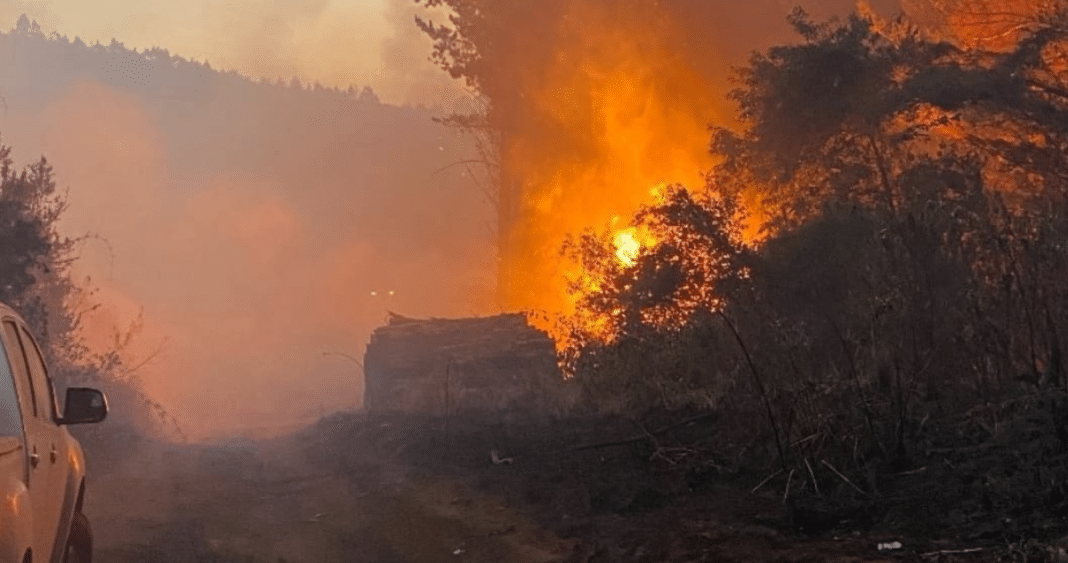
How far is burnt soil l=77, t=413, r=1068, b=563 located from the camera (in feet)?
22.2

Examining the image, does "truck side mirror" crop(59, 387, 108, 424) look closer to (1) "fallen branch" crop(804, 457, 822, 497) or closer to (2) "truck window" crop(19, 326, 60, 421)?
(2) "truck window" crop(19, 326, 60, 421)

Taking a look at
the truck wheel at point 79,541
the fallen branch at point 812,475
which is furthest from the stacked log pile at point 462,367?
the truck wheel at point 79,541

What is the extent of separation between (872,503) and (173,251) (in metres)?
87.6

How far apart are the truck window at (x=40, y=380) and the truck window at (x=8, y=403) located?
0.75m

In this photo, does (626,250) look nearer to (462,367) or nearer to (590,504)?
(462,367)

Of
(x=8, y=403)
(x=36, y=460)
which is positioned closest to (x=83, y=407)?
(x=36, y=460)

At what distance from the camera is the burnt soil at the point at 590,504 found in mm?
6770

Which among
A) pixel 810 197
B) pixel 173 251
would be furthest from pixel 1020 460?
pixel 173 251

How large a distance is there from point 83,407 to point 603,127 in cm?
2516

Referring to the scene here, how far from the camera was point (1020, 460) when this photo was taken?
7.34m

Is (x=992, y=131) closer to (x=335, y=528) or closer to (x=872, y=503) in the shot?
(x=872, y=503)

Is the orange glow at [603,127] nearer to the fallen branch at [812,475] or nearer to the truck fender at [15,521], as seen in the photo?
the fallen branch at [812,475]

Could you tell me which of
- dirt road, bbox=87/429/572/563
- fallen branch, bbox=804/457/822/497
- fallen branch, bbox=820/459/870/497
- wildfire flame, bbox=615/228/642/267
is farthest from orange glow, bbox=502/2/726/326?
fallen branch, bbox=820/459/870/497

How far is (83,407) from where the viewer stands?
19.2 feet
